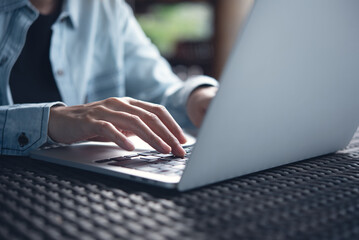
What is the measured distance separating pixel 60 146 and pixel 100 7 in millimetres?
760

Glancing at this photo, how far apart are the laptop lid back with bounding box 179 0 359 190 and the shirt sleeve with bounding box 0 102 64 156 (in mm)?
334

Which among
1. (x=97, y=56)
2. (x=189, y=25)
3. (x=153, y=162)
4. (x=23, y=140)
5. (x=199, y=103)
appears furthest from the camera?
(x=189, y=25)

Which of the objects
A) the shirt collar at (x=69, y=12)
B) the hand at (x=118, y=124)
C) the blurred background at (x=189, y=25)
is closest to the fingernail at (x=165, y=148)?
the hand at (x=118, y=124)

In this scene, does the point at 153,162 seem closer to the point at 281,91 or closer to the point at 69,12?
the point at 281,91

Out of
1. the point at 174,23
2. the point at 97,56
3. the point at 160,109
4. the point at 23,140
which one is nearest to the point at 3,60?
the point at 97,56

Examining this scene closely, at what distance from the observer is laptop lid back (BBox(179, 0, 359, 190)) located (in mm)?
368

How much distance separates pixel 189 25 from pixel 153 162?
145 inches

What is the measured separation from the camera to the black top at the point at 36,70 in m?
1.05

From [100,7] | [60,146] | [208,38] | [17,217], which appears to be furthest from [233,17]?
[17,217]

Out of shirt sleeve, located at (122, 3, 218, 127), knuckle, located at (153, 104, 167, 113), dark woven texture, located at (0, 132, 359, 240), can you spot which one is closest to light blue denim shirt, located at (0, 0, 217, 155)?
shirt sleeve, located at (122, 3, 218, 127)

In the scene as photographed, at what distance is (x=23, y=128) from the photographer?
66 cm

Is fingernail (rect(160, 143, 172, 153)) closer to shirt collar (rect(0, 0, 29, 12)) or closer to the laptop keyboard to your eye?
the laptop keyboard

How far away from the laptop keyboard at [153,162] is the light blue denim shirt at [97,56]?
46cm

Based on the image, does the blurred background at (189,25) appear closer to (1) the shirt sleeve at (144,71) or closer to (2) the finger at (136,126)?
(1) the shirt sleeve at (144,71)
